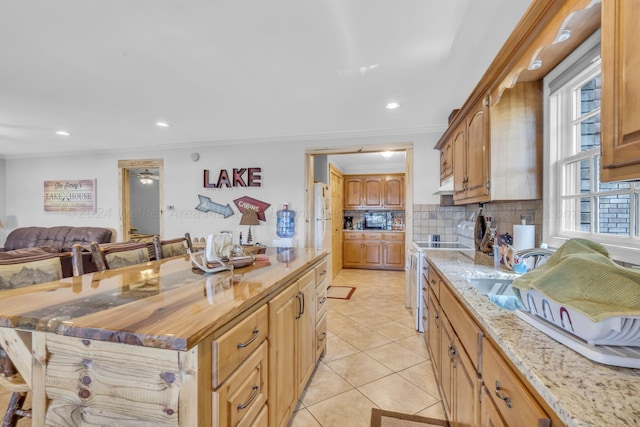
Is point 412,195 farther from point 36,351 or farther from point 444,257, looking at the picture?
point 36,351

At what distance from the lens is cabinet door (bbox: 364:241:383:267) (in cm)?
630

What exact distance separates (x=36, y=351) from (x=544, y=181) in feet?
8.53

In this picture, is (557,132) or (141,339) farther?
(557,132)

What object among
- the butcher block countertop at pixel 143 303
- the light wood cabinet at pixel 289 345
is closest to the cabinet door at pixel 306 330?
the light wood cabinet at pixel 289 345

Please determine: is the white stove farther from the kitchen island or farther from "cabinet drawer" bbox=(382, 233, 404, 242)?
"cabinet drawer" bbox=(382, 233, 404, 242)

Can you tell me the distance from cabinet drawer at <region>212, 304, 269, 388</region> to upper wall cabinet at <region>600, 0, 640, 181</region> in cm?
123

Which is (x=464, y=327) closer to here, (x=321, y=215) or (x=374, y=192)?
(x=321, y=215)

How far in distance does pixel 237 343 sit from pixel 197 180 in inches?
160

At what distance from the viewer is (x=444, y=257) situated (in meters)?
2.32

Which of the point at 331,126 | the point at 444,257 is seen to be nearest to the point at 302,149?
the point at 331,126

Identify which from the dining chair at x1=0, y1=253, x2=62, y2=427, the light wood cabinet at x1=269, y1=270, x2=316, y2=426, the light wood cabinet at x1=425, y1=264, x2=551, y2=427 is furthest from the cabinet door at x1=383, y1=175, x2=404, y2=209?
the dining chair at x1=0, y1=253, x2=62, y2=427

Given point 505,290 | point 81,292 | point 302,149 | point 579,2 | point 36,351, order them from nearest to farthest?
point 36,351 < point 579,2 < point 81,292 < point 505,290 < point 302,149

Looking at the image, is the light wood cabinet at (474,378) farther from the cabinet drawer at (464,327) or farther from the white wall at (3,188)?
the white wall at (3,188)

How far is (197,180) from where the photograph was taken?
15.0ft
